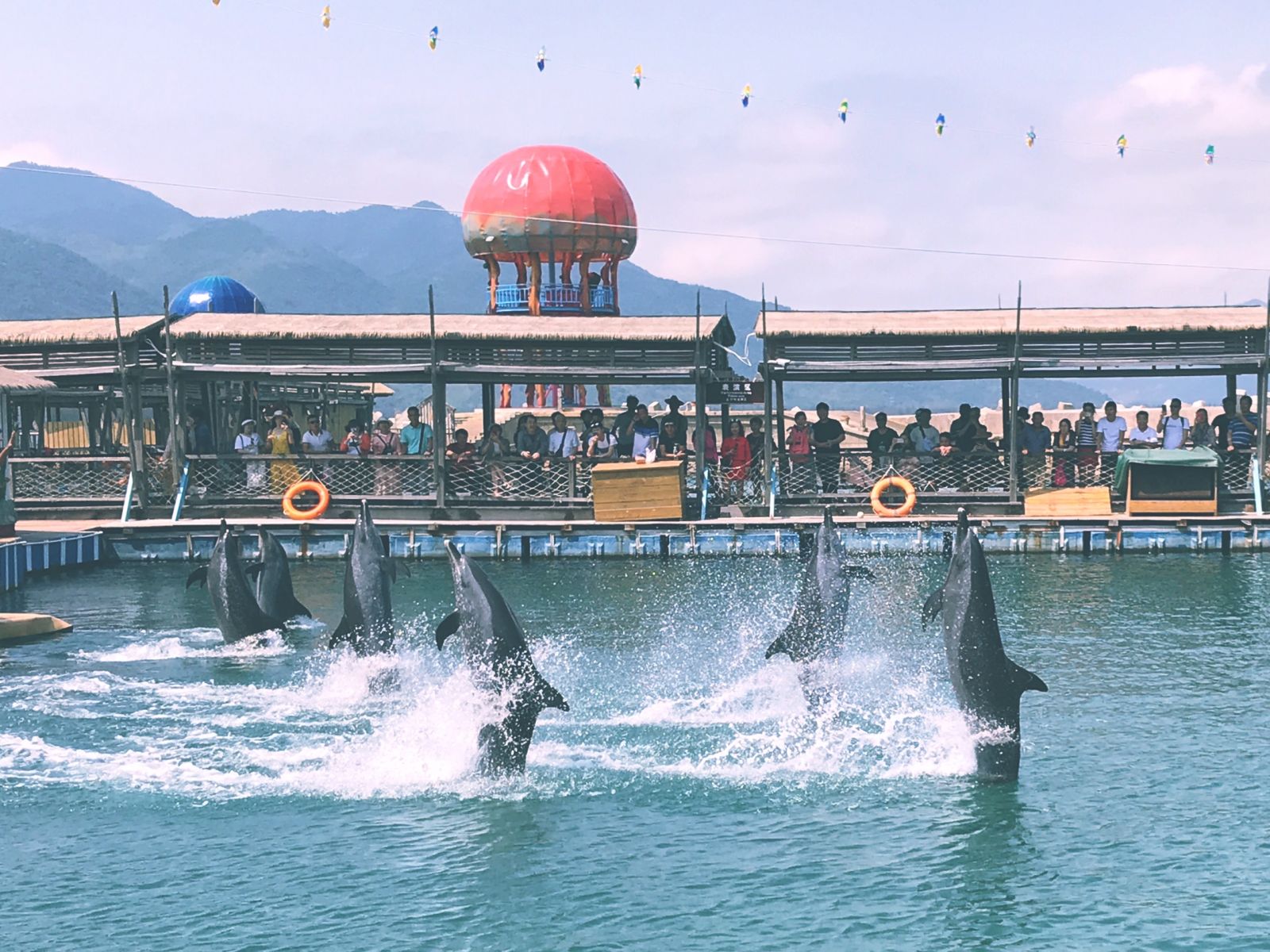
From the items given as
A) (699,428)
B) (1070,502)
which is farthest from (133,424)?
(1070,502)

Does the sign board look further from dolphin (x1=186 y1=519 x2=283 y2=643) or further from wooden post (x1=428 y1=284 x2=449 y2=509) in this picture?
dolphin (x1=186 y1=519 x2=283 y2=643)

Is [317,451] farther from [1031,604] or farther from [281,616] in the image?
[1031,604]

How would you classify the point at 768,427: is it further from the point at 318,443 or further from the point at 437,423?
the point at 318,443

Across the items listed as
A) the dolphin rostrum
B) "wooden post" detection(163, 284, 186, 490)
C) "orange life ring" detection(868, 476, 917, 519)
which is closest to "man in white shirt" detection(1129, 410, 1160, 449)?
"orange life ring" detection(868, 476, 917, 519)

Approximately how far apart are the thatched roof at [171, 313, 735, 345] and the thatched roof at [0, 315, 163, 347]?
86 centimetres

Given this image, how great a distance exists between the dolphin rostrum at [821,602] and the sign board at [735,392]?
15.7m

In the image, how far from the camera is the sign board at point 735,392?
99.1 ft

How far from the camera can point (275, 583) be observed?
62.0ft

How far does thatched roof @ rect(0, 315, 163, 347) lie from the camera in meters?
28.1

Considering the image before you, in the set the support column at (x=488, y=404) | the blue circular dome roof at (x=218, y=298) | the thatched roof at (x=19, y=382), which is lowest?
the support column at (x=488, y=404)

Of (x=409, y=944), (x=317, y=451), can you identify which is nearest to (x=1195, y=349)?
(x=317, y=451)

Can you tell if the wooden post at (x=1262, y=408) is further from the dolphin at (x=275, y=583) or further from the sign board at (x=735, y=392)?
the dolphin at (x=275, y=583)

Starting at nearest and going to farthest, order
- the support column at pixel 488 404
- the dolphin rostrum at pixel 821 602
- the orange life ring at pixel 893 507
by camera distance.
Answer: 1. the dolphin rostrum at pixel 821 602
2. the orange life ring at pixel 893 507
3. the support column at pixel 488 404

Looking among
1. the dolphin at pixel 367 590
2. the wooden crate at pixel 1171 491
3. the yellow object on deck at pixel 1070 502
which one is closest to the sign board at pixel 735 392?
the yellow object on deck at pixel 1070 502
